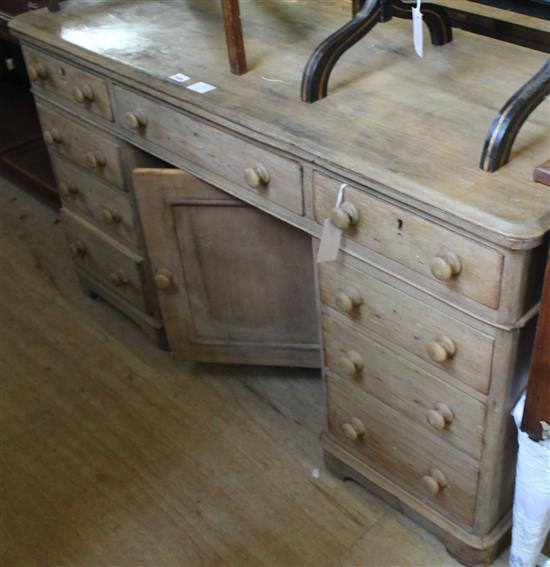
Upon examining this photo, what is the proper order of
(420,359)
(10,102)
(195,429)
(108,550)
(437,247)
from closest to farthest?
(437,247) → (420,359) → (108,550) → (195,429) → (10,102)

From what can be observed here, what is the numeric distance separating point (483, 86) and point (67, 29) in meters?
0.95

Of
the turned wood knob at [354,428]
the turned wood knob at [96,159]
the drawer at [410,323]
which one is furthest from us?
the turned wood knob at [96,159]

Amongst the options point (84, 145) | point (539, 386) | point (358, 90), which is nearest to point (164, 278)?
point (84, 145)

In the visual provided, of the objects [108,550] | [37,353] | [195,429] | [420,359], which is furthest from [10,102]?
[420,359]

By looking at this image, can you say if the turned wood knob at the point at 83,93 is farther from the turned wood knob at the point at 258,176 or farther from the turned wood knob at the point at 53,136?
the turned wood knob at the point at 258,176

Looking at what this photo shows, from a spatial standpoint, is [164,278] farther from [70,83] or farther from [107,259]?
[70,83]

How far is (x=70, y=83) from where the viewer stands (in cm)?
184

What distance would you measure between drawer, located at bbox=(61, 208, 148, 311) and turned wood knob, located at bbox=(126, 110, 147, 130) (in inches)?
16.0

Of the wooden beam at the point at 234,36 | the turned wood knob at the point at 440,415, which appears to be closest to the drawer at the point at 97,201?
the wooden beam at the point at 234,36

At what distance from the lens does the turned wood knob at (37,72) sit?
1903 millimetres

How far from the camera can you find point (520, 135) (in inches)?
51.4

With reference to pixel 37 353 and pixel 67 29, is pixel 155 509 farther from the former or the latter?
pixel 67 29

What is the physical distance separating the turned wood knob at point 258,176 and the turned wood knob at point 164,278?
437 mm

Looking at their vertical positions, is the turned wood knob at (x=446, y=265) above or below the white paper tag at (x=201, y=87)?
below
